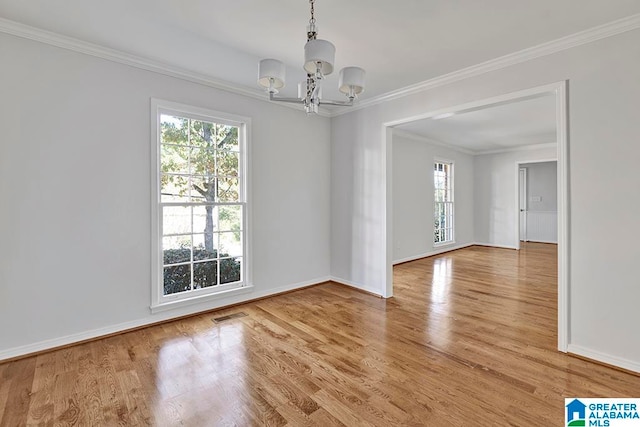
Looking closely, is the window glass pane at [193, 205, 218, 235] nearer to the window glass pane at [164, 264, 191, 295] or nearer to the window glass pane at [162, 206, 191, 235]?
the window glass pane at [162, 206, 191, 235]

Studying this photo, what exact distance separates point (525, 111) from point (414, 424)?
483cm

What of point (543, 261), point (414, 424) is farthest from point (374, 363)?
point (543, 261)

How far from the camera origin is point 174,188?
3334mm

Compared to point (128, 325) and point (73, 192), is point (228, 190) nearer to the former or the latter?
point (73, 192)

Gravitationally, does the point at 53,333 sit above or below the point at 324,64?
below

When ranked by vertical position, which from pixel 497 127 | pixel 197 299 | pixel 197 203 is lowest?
pixel 197 299

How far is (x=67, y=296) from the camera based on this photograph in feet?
8.82

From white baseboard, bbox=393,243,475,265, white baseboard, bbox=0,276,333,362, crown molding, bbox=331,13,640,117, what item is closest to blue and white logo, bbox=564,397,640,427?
crown molding, bbox=331,13,640,117

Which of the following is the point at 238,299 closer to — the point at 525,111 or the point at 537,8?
the point at 537,8

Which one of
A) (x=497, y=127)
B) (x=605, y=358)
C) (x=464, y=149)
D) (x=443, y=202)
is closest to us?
(x=605, y=358)

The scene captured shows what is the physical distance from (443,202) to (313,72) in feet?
21.6

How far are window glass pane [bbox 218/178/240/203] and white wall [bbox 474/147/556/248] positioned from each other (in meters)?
7.39

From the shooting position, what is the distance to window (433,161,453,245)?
7.44m

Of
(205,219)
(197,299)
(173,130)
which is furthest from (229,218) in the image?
(173,130)
